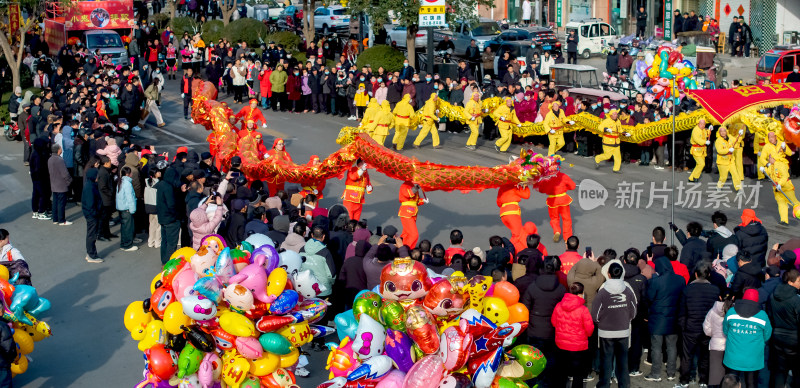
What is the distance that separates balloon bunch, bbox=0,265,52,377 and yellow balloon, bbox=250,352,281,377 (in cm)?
267

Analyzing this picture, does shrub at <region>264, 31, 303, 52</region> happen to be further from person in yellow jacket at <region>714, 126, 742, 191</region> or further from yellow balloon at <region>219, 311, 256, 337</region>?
yellow balloon at <region>219, 311, 256, 337</region>

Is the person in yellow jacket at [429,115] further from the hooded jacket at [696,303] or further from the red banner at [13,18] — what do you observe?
the red banner at [13,18]

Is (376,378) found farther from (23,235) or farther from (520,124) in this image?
(520,124)

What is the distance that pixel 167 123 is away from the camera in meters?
25.9

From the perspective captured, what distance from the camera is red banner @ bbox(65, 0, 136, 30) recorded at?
32.8 m

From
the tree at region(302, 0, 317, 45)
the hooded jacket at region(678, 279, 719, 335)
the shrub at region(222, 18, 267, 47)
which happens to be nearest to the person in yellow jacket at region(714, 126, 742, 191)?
the hooded jacket at region(678, 279, 719, 335)

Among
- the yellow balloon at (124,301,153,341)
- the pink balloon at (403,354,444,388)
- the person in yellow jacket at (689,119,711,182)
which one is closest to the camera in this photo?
the pink balloon at (403,354,444,388)

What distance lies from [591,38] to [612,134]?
17174mm

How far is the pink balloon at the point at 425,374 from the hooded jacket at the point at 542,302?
83.0 inches

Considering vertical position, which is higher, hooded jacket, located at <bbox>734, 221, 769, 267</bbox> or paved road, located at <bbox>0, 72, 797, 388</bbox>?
hooded jacket, located at <bbox>734, 221, 769, 267</bbox>

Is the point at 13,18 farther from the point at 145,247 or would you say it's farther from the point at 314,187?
the point at 314,187

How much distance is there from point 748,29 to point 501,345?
1122 inches

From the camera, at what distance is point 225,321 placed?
8.91 m

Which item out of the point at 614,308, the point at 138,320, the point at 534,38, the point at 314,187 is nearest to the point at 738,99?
the point at 314,187
